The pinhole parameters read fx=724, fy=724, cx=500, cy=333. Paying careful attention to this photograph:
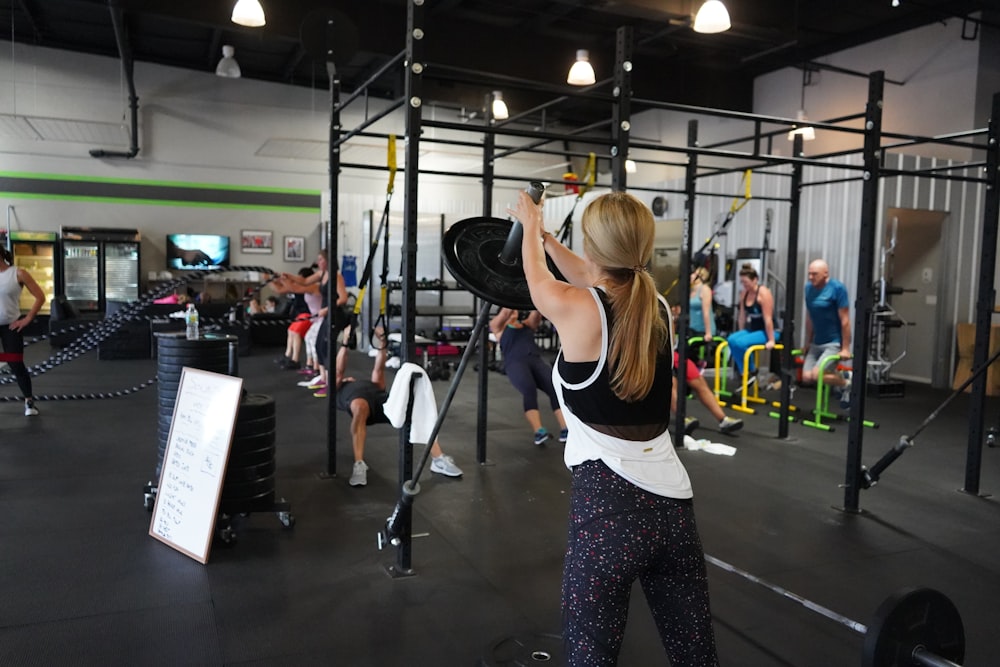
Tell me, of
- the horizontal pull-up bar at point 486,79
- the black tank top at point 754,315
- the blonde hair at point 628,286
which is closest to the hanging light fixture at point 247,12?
the horizontal pull-up bar at point 486,79

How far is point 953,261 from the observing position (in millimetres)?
8906

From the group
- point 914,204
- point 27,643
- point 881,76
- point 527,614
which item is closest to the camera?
point 27,643

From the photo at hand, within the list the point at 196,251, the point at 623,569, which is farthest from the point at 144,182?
the point at 623,569

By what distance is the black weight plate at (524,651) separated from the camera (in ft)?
7.74

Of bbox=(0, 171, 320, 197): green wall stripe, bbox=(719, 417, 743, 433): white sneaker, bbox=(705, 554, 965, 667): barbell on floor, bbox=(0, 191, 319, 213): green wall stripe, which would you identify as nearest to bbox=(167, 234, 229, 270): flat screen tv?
bbox=(0, 191, 319, 213): green wall stripe

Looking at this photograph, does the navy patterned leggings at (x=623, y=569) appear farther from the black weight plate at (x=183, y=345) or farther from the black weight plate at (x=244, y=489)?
the black weight plate at (x=183, y=345)

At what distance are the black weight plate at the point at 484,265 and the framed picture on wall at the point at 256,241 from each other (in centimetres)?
1197

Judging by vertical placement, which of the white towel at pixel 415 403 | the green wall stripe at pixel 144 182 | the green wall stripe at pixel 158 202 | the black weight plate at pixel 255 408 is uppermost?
the green wall stripe at pixel 144 182

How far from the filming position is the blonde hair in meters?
1.55

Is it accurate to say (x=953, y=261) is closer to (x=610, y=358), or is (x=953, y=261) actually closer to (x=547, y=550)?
(x=547, y=550)

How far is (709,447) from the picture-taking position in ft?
18.0

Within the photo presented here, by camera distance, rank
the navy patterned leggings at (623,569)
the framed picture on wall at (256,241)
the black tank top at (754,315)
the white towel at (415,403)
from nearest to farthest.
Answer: the navy patterned leggings at (623,569)
the white towel at (415,403)
the black tank top at (754,315)
the framed picture on wall at (256,241)

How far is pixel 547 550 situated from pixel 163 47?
1181 centimetres

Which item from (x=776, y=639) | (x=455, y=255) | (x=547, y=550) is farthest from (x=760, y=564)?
(x=455, y=255)
